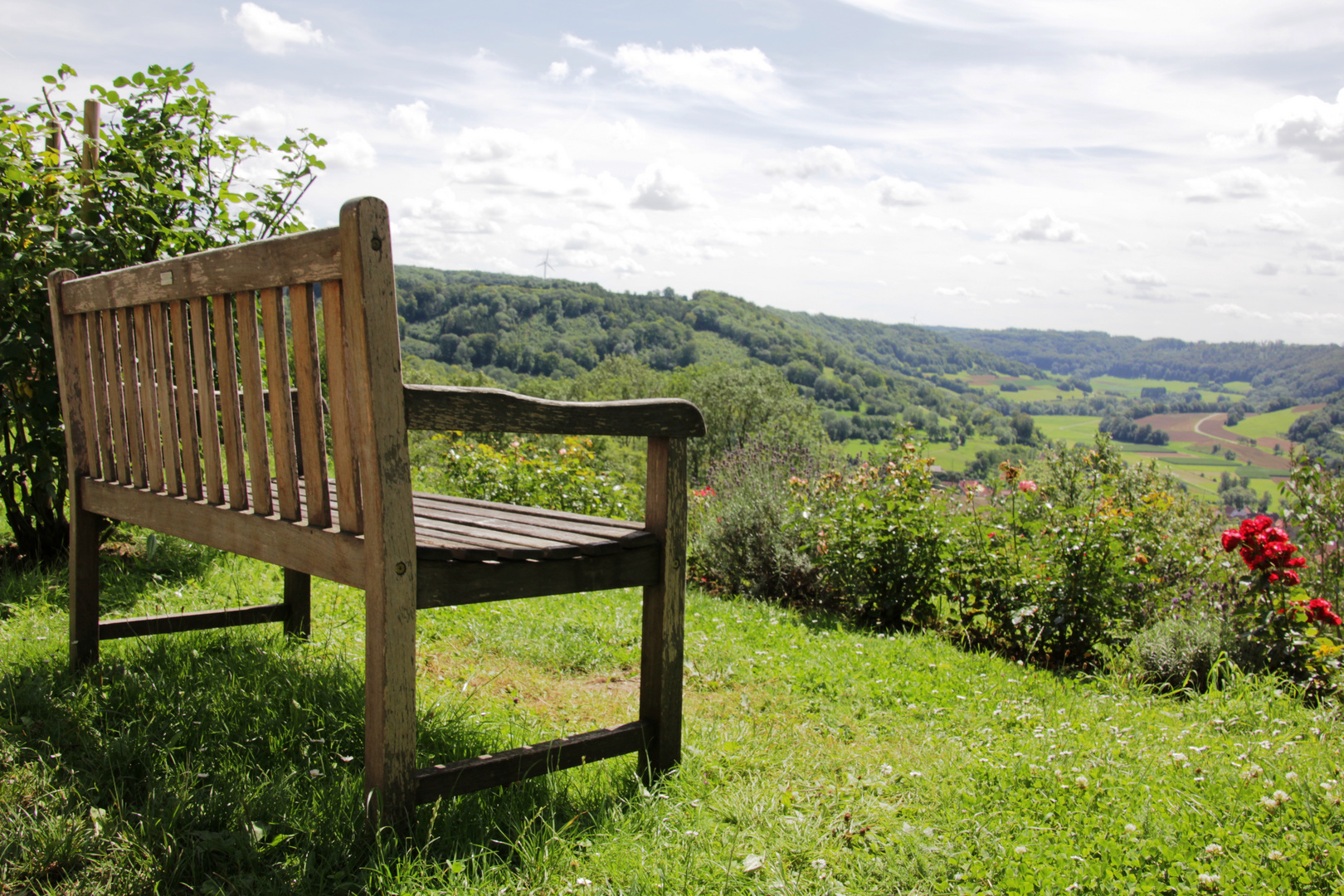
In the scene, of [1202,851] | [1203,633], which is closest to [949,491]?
[1203,633]

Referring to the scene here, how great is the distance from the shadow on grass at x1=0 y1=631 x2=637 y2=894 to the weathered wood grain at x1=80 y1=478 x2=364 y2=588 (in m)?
0.50

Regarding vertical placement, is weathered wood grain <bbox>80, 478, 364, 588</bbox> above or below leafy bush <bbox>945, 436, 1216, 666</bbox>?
above

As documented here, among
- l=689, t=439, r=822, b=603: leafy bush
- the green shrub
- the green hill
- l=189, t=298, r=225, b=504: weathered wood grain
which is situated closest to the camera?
l=189, t=298, r=225, b=504: weathered wood grain

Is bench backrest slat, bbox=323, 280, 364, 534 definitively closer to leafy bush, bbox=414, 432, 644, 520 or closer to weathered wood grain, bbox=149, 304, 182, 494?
weathered wood grain, bbox=149, 304, 182, 494

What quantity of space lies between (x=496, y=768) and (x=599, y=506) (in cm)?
514

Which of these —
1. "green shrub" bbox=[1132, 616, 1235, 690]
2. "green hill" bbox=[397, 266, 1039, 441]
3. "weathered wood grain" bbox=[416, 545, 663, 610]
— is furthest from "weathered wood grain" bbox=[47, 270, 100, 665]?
"green hill" bbox=[397, 266, 1039, 441]

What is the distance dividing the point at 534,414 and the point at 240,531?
78 cm

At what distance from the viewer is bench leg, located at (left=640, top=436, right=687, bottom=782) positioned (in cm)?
205

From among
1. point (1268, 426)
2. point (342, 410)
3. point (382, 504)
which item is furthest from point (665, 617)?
point (1268, 426)

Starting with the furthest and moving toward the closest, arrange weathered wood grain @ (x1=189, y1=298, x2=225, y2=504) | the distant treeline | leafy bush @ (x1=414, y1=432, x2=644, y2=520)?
1. the distant treeline
2. leafy bush @ (x1=414, y1=432, x2=644, y2=520)
3. weathered wood grain @ (x1=189, y1=298, x2=225, y2=504)

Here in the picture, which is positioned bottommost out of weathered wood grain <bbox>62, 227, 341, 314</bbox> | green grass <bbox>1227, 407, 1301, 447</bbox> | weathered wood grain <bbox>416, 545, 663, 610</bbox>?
green grass <bbox>1227, 407, 1301, 447</bbox>

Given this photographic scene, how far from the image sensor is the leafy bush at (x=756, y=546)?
5324mm

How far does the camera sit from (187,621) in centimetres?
272

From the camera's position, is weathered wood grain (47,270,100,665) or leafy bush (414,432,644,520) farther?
leafy bush (414,432,644,520)
